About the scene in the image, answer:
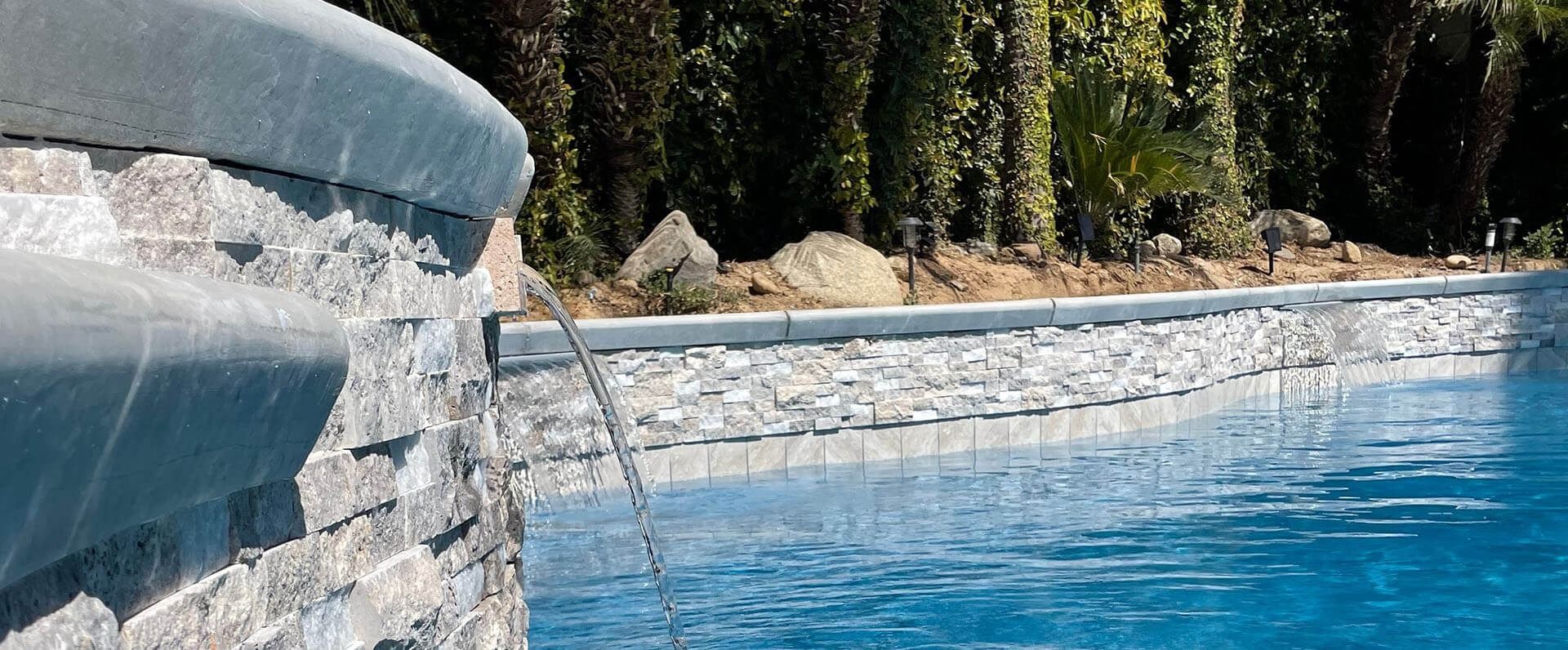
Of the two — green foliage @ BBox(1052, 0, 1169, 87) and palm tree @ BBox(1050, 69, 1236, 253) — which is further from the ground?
green foliage @ BBox(1052, 0, 1169, 87)

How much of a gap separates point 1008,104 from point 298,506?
13609 mm

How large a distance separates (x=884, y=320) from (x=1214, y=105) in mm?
9912

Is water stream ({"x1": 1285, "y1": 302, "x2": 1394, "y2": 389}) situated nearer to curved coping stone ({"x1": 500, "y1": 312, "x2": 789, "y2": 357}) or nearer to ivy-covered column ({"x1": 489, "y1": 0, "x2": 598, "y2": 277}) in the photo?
curved coping stone ({"x1": 500, "y1": 312, "x2": 789, "y2": 357})

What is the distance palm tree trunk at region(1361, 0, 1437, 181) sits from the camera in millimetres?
18812

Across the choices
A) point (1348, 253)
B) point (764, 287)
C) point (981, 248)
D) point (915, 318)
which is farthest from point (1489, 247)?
point (764, 287)

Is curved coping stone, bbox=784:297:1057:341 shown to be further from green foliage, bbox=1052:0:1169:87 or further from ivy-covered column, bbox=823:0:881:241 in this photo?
green foliage, bbox=1052:0:1169:87

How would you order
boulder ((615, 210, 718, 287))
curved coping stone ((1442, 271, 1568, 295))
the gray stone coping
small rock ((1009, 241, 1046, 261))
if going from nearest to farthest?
the gray stone coping < boulder ((615, 210, 718, 287)) < small rock ((1009, 241, 1046, 261)) < curved coping stone ((1442, 271, 1568, 295))

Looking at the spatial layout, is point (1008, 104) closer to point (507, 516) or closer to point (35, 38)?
point (507, 516)

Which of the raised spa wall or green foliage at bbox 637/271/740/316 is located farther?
green foliage at bbox 637/271/740/316

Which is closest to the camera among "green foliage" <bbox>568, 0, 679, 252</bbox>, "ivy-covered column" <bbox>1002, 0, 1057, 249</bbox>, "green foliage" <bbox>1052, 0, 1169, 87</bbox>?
"green foliage" <bbox>568, 0, 679, 252</bbox>

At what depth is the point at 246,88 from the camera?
214 cm

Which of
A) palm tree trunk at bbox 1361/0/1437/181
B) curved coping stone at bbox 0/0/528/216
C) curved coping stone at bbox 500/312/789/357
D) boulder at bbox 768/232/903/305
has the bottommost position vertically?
curved coping stone at bbox 500/312/789/357

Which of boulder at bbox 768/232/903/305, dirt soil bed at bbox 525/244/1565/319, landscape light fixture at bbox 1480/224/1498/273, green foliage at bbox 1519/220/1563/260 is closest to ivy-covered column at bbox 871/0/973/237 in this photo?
dirt soil bed at bbox 525/244/1565/319

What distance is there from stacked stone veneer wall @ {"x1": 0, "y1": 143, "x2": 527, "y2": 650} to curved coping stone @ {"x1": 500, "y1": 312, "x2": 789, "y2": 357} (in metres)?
4.30
